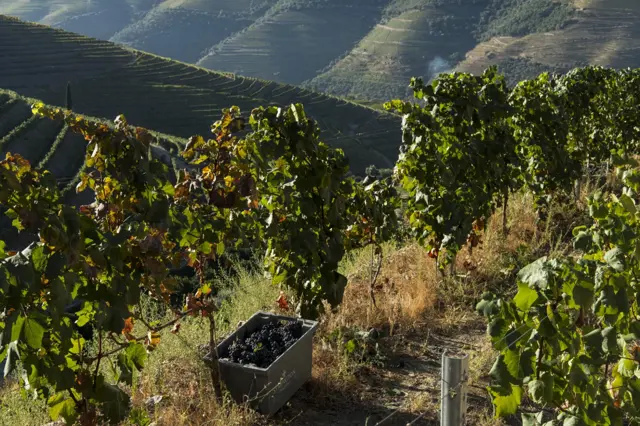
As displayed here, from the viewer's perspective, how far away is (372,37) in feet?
479

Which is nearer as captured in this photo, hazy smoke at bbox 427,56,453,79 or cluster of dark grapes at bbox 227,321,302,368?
Answer: cluster of dark grapes at bbox 227,321,302,368

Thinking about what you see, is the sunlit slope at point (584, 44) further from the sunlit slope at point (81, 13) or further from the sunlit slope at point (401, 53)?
the sunlit slope at point (81, 13)

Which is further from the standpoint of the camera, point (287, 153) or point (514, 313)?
point (287, 153)

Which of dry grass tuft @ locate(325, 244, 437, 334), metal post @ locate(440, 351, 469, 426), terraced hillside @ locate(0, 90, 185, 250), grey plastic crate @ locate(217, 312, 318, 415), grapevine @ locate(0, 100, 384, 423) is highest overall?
grapevine @ locate(0, 100, 384, 423)

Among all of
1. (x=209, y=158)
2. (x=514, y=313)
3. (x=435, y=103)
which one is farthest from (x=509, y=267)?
(x=514, y=313)

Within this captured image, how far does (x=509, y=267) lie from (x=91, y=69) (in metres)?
62.0

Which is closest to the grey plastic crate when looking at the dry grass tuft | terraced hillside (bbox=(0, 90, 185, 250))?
the dry grass tuft

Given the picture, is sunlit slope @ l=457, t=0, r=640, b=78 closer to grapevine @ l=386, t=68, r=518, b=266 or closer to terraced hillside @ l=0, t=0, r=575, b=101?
terraced hillside @ l=0, t=0, r=575, b=101

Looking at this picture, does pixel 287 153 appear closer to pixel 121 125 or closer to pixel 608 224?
pixel 121 125

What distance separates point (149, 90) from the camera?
196ft

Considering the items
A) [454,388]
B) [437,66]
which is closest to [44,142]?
[454,388]

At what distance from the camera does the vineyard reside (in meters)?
2.12

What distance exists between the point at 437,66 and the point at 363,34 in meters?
35.1

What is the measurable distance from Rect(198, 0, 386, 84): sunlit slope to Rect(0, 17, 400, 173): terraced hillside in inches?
2576
